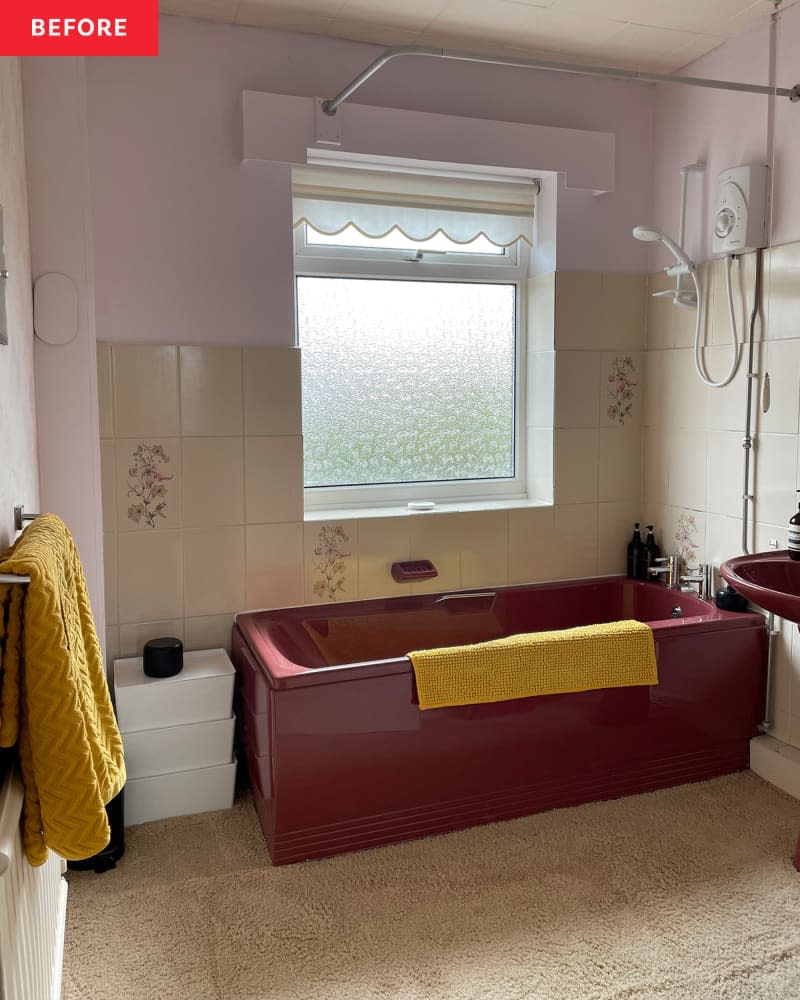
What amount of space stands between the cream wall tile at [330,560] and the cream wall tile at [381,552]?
1.0 inches

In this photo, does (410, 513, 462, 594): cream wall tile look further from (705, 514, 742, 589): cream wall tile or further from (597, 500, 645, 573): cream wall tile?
(705, 514, 742, 589): cream wall tile

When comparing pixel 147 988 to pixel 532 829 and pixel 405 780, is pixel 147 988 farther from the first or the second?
pixel 532 829

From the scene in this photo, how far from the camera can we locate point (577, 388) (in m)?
3.19

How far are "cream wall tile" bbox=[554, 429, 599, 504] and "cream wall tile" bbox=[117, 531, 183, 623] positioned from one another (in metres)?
1.41

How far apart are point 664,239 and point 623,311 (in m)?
0.45

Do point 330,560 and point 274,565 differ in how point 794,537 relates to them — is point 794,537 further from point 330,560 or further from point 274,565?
point 274,565

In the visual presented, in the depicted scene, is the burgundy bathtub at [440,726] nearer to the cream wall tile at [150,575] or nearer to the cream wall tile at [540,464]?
the cream wall tile at [150,575]

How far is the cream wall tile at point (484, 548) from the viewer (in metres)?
3.10

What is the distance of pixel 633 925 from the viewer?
202cm

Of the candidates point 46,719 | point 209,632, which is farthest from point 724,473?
point 46,719

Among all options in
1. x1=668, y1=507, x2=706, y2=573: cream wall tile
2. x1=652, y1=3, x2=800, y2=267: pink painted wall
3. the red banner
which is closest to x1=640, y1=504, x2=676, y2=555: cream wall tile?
x1=668, y1=507, x2=706, y2=573: cream wall tile

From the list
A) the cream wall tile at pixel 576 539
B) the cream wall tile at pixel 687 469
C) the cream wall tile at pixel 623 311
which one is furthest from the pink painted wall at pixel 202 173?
the cream wall tile at pixel 687 469

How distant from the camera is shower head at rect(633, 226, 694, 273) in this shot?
2707 millimetres

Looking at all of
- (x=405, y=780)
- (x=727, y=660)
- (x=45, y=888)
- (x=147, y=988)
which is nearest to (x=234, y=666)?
(x=405, y=780)
